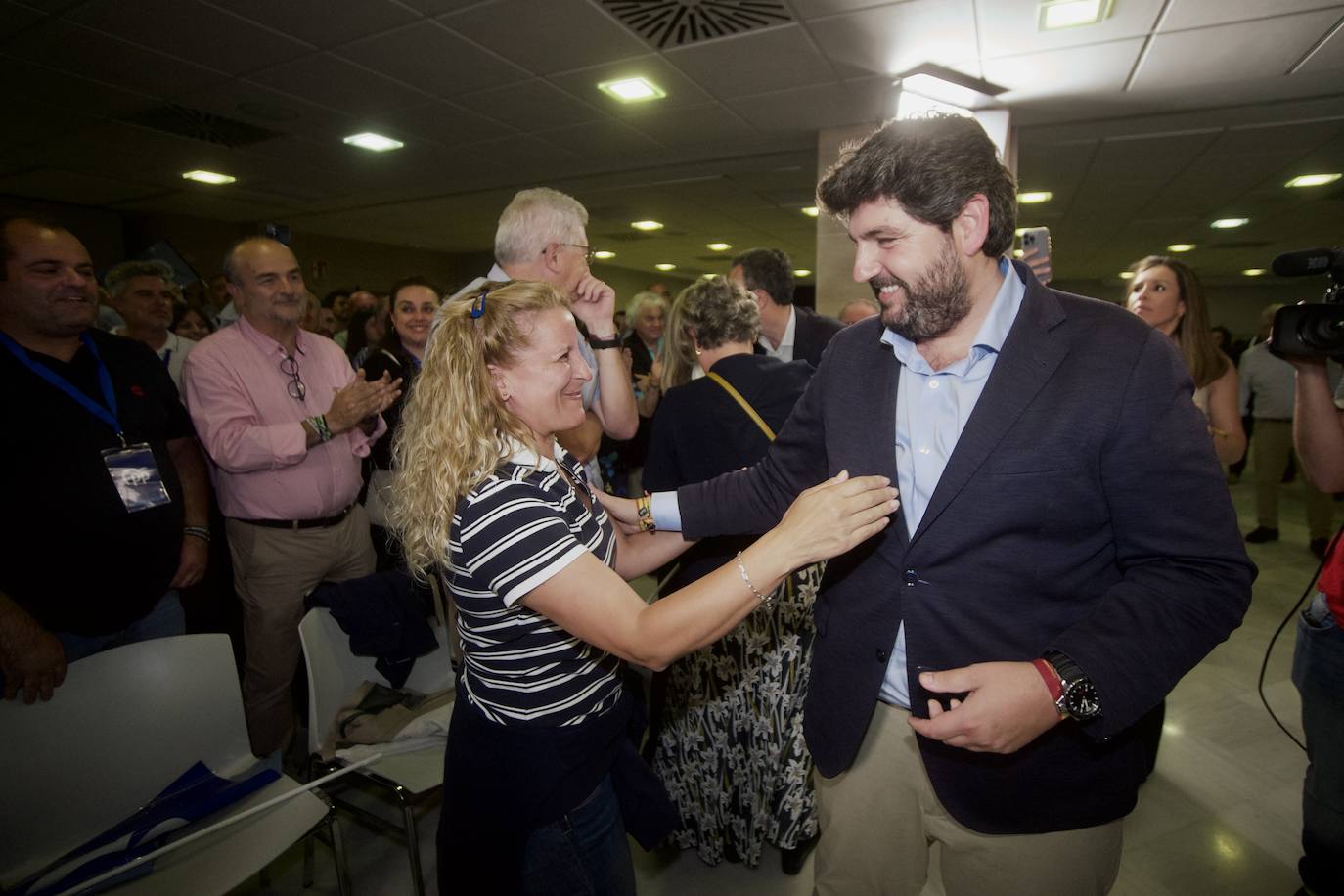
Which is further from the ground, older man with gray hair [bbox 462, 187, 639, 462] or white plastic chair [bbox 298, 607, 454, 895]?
older man with gray hair [bbox 462, 187, 639, 462]

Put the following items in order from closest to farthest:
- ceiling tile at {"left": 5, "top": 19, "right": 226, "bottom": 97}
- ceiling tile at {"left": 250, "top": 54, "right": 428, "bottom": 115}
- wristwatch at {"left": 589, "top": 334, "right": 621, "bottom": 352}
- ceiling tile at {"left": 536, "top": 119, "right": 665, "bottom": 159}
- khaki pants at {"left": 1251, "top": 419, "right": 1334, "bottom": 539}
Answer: wristwatch at {"left": 589, "top": 334, "right": 621, "bottom": 352} < ceiling tile at {"left": 5, "top": 19, "right": 226, "bottom": 97} < ceiling tile at {"left": 250, "top": 54, "right": 428, "bottom": 115} < ceiling tile at {"left": 536, "top": 119, "right": 665, "bottom": 159} < khaki pants at {"left": 1251, "top": 419, "right": 1334, "bottom": 539}

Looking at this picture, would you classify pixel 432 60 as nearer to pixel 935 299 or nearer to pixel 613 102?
pixel 613 102

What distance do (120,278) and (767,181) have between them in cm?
558

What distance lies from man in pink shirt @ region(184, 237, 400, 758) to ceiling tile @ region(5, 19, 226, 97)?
7.67ft

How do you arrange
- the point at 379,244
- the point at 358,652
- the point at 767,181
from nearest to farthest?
1. the point at 358,652
2. the point at 767,181
3. the point at 379,244

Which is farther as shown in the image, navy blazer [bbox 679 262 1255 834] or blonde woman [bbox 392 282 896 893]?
blonde woman [bbox 392 282 896 893]

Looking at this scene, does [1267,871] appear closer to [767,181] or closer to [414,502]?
[414,502]

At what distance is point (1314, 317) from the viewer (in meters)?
1.37

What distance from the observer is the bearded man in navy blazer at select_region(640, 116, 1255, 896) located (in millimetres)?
928

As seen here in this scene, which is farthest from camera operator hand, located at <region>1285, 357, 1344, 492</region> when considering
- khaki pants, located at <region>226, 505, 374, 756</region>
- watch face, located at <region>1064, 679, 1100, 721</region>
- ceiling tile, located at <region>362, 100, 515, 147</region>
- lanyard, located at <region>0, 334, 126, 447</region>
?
ceiling tile, located at <region>362, 100, 515, 147</region>

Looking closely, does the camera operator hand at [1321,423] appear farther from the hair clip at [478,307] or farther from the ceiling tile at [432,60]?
the ceiling tile at [432,60]

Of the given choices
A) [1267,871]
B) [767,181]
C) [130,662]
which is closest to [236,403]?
[130,662]

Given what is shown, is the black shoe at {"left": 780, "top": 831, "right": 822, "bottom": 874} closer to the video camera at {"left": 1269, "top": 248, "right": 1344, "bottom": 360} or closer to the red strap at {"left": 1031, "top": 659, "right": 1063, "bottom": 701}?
the red strap at {"left": 1031, "top": 659, "right": 1063, "bottom": 701}

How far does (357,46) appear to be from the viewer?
377 centimetres
